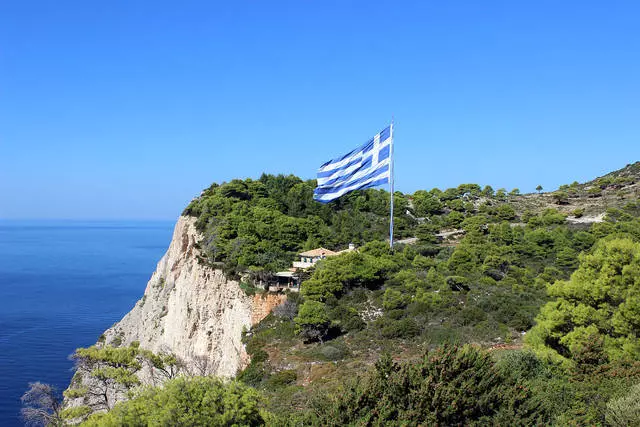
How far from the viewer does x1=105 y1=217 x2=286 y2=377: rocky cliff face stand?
2575 cm

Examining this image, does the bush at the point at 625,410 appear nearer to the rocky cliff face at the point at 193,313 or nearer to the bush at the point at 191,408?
the bush at the point at 191,408

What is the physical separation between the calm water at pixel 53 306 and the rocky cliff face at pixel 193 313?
8162 mm

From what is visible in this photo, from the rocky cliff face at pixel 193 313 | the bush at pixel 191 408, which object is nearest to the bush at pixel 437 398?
the bush at pixel 191 408

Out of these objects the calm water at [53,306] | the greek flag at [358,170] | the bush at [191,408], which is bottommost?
the calm water at [53,306]

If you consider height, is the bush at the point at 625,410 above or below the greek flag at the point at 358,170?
below

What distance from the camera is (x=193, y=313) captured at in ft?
101

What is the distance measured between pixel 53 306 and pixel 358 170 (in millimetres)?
62790

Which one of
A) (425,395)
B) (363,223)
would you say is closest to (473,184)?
(363,223)

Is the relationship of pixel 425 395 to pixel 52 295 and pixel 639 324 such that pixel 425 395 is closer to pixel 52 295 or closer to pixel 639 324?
pixel 639 324

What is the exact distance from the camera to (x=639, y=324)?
13.4 metres

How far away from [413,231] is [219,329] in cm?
2087

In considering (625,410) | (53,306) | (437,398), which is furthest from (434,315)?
(53,306)

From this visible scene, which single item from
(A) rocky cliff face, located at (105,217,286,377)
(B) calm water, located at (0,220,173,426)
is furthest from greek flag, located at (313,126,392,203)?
(B) calm water, located at (0,220,173,426)

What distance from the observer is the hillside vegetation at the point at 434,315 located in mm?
9609
